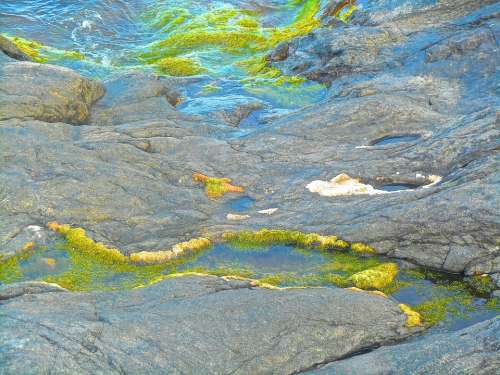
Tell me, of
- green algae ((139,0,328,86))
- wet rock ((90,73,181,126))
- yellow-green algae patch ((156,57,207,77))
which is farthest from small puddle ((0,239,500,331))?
yellow-green algae patch ((156,57,207,77))

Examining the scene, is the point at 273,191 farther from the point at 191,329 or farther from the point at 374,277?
the point at 191,329

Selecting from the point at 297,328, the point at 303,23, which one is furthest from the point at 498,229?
the point at 303,23

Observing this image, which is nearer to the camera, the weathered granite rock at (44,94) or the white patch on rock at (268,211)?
the white patch on rock at (268,211)

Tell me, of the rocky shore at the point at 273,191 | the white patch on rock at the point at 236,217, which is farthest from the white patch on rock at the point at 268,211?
the white patch on rock at the point at 236,217

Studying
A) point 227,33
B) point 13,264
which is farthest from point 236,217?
point 227,33

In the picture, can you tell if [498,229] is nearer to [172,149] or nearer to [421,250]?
[421,250]

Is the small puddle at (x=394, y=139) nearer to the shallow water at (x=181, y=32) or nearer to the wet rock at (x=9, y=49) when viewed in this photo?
the shallow water at (x=181, y=32)
